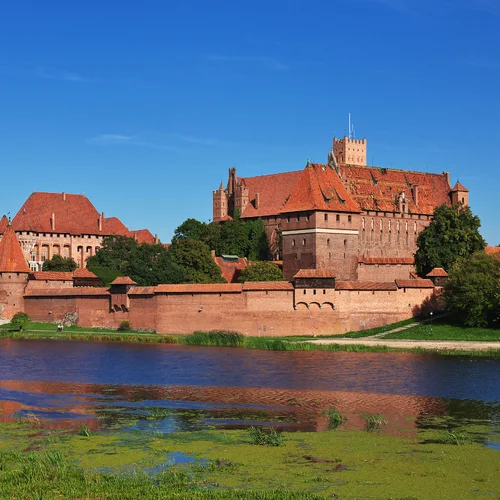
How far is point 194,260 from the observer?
5672 centimetres

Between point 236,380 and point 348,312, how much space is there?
15.8m

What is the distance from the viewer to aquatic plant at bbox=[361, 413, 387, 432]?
1999cm

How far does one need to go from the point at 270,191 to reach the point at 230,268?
14433mm

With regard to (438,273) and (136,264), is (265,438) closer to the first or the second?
(438,273)

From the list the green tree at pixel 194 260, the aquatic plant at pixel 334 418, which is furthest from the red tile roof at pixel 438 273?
the aquatic plant at pixel 334 418

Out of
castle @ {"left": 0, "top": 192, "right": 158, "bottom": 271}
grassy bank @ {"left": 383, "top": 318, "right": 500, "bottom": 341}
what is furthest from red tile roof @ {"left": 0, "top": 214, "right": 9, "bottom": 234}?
grassy bank @ {"left": 383, "top": 318, "right": 500, "bottom": 341}

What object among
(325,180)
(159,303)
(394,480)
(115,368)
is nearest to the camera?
(394,480)

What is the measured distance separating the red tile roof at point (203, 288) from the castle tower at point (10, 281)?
33.3 feet

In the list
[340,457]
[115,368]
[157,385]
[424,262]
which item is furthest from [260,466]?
[424,262]

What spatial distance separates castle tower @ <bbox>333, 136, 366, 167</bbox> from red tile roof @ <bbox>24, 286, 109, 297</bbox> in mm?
58350

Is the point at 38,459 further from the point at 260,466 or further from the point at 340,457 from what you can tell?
the point at 340,457

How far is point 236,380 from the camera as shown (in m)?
28.8

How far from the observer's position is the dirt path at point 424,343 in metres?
37.6

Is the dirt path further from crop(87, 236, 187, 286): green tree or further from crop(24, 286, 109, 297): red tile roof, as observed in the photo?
crop(87, 236, 187, 286): green tree
